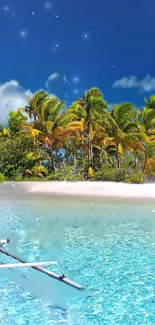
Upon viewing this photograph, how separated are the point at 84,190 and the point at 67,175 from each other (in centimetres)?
457

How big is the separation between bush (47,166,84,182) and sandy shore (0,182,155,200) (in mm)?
2786

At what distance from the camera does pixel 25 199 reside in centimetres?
1944

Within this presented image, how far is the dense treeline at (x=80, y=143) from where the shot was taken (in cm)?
2745

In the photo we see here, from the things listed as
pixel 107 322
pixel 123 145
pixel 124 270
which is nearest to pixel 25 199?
pixel 123 145

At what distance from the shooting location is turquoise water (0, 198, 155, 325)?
5.27 m

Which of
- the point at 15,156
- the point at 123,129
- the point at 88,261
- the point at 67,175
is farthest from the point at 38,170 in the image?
the point at 88,261

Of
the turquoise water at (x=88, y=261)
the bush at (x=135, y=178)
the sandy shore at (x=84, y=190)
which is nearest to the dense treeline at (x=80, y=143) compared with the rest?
the bush at (x=135, y=178)

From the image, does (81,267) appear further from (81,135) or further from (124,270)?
(81,135)

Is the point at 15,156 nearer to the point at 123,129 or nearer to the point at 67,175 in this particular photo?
the point at 67,175

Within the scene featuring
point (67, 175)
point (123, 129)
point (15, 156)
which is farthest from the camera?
point (15, 156)

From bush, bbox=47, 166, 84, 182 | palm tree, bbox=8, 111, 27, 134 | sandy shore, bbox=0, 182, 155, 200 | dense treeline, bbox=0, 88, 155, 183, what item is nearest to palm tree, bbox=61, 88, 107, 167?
dense treeline, bbox=0, 88, 155, 183

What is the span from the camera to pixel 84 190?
73.7 ft

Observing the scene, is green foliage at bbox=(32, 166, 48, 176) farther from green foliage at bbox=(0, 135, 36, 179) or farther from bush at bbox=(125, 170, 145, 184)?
bush at bbox=(125, 170, 145, 184)

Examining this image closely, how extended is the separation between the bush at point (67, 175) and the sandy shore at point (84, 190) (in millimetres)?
2786
